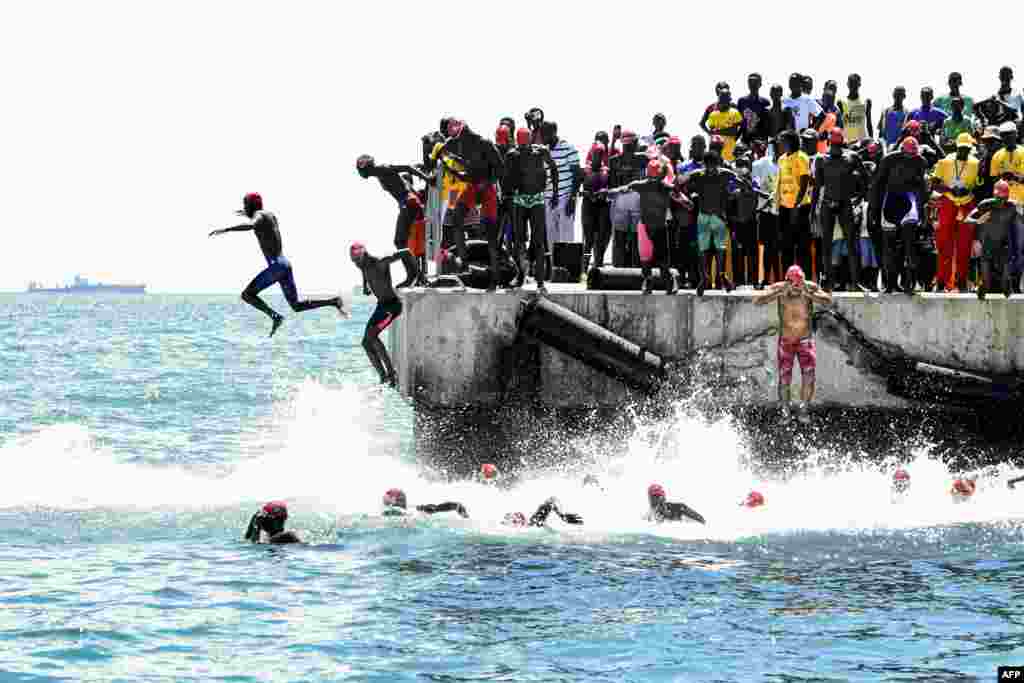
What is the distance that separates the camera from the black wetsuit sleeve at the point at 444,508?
2112 centimetres

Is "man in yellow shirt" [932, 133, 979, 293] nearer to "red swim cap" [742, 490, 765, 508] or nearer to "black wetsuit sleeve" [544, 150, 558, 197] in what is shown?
"red swim cap" [742, 490, 765, 508]

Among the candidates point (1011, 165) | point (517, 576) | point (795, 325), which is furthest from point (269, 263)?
point (1011, 165)

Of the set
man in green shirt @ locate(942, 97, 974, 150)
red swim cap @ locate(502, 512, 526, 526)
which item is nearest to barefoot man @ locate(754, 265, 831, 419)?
red swim cap @ locate(502, 512, 526, 526)

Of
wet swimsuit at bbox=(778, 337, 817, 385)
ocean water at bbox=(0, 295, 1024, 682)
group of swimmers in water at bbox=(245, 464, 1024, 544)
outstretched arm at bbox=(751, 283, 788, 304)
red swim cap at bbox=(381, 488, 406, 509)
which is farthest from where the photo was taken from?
wet swimsuit at bbox=(778, 337, 817, 385)

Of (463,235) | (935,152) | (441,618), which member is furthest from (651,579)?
(935,152)

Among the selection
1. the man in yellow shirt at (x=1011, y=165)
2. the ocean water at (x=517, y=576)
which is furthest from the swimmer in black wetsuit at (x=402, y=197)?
the man in yellow shirt at (x=1011, y=165)

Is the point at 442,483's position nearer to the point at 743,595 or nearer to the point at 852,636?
the point at 743,595

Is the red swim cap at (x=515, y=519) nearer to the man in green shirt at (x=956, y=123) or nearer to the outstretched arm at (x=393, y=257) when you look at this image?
the outstretched arm at (x=393, y=257)

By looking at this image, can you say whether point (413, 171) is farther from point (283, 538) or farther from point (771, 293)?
point (283, 538)

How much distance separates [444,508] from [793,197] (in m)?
6.43

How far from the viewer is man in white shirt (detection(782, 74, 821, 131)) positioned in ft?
84.8

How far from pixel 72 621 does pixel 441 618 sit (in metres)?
3.76

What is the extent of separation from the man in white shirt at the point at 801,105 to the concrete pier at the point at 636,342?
4.20m

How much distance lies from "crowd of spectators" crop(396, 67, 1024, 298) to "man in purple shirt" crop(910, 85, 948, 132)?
0.07ft
